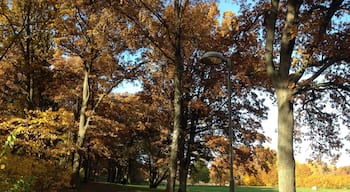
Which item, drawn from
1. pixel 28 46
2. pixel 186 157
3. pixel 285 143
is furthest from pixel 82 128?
pixel 285 143

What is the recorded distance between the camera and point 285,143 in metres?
8.34

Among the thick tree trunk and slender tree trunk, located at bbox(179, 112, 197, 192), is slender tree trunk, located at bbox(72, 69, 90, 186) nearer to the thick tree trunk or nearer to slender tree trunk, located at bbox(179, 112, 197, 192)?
slender tree trunk, located at bbox(179, 112, 197, 192)

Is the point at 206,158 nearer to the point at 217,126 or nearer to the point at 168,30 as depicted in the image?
the point at 217,126

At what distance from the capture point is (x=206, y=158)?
846 inches

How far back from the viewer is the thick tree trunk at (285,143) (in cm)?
818

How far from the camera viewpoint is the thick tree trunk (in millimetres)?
8180

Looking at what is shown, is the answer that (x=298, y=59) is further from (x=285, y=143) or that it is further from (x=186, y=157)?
(x=186, y=157)

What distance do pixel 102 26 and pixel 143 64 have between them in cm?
341

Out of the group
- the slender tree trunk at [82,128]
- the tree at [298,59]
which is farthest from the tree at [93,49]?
the tree at [298,59]

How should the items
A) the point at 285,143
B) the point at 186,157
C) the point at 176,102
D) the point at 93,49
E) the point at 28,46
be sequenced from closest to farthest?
the point at 285,143 → the point at 176,102 → the point at 28,46 → the point at 93,49 → the point at 186,157

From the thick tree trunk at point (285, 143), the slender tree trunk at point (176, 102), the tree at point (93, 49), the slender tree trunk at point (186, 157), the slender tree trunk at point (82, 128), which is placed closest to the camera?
the thick tree trunk at point (285, 143)

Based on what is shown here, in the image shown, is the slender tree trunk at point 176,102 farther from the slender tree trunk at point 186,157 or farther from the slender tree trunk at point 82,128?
the slender tree trunk at point 186,157

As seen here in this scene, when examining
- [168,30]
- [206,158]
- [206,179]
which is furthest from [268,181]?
[168,30]

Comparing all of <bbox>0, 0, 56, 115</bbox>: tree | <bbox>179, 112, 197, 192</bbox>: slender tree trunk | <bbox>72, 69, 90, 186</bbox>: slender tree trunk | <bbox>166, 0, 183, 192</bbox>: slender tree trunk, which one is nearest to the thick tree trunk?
<bbox>166, 0, 183, 192</bbox>: slender tree trunk
